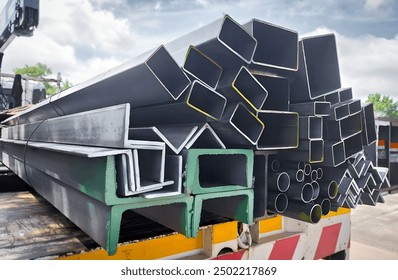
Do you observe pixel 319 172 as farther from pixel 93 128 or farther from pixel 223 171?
pixel 93 128

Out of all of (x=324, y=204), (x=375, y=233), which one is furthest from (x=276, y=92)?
(x=375, y=233)

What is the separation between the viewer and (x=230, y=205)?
52.5 inches

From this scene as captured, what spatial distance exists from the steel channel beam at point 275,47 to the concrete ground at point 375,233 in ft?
11.9

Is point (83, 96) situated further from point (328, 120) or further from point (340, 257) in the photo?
point (340, 257)

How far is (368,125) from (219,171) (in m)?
0.95

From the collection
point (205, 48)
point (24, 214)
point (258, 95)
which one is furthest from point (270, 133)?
point (24, 214)

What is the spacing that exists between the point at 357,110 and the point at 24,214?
1814 millimetres

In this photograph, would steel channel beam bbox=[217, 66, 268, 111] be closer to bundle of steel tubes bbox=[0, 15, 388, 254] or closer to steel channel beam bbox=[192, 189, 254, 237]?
bundle of steel tubes bbox=[0, 15, 388, 254]

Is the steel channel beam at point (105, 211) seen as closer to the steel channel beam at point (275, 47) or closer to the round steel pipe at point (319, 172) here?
the steel channel beam at point (275, 47)

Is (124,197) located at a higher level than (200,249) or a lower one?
higher

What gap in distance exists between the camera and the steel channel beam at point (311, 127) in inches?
53.2

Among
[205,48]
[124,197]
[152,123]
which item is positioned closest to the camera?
[124,197]
